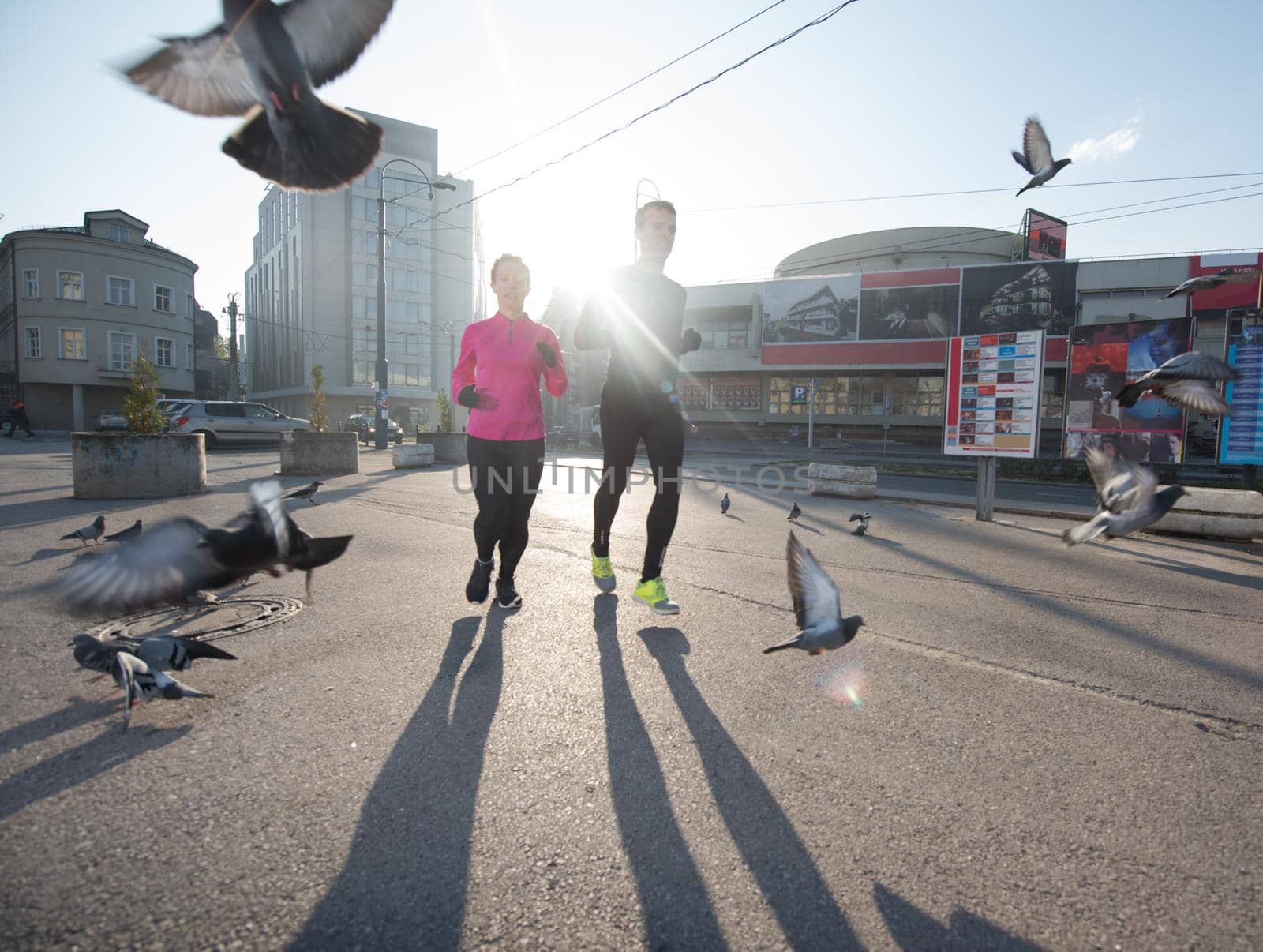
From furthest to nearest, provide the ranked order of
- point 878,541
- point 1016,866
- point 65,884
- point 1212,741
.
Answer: point 878,541 < point 1212,741 < point 1016,866 < point 65,884

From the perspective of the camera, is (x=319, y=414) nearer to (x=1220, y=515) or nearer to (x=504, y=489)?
(x=504, y=489)

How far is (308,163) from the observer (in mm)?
1397

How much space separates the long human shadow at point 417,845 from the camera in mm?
1226

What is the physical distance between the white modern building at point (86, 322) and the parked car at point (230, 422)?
17.9m

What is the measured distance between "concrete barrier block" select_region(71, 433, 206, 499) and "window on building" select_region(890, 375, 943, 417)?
112ft

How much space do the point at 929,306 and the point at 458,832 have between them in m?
37.0

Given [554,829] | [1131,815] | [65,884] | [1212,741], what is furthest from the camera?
[1212,741]

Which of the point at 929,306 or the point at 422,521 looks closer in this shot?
the point at 422,521

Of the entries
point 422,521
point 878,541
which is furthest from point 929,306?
point 422,521

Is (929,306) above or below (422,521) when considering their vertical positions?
above

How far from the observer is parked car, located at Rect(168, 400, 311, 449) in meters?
19.7

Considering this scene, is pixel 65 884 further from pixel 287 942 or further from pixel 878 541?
pixel 878 541

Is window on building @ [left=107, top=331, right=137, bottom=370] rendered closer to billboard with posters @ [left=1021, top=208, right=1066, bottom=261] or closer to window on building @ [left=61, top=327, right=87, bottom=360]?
window on building @ [left=61, top=327, right=87, bottom=360]

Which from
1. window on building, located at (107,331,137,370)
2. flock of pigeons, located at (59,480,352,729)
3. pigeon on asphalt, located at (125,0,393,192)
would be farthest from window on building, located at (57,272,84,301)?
pigeon on asphalt, located at (125,0,393,192)
